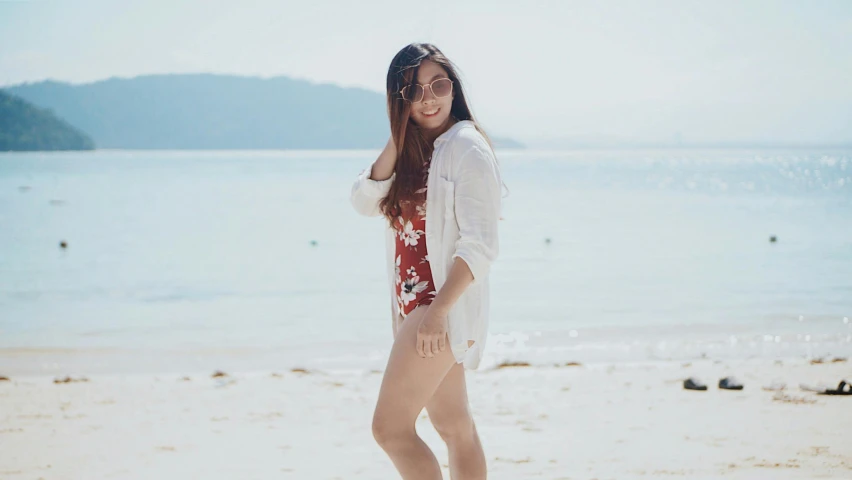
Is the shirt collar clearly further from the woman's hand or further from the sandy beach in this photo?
the sandy beach

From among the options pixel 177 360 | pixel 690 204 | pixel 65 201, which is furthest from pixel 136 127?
pixel 177 360

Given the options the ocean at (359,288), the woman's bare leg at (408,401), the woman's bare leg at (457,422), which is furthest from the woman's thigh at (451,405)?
the ocean at (359,288)

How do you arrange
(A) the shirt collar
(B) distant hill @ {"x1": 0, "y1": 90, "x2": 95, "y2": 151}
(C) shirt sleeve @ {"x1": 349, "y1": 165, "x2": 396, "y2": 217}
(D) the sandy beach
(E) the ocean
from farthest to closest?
1. (B) distant hill @ {"x1": 0, "y1": 90, "x2": 95, "y2": 151}
2. (E) the ocean
3. (D) the sandy beach
4. (C) shirt sleeve @ {"x1": 349, "y1": 165, "x2": 396, "y2": 217}
5. (A) the shirt collar

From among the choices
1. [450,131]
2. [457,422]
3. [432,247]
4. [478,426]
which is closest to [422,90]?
[450,131]

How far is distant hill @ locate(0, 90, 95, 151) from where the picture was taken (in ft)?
413

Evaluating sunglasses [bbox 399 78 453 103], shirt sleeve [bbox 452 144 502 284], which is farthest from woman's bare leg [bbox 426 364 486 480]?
sunglasses [bbox 399 78 453 103]

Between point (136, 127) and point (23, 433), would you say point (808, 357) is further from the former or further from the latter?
point (136, 127)

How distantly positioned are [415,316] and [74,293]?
44.4 ft

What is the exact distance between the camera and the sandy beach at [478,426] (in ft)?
14.4

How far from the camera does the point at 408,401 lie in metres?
2.47

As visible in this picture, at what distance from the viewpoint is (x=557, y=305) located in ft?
41.7

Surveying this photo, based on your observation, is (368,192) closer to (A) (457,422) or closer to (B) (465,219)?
(B) (465,219)

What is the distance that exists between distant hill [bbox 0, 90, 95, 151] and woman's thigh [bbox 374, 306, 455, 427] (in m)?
137

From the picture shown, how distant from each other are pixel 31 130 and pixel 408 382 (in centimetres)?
14470
